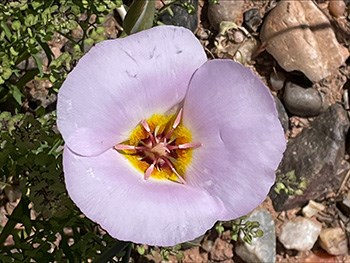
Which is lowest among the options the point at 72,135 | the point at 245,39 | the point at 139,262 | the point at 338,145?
the point at 139,262

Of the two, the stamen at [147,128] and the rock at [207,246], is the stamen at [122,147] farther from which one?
the rock at [207,246]

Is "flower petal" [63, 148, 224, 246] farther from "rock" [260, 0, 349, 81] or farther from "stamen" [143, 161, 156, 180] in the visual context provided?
"rock" [260, 0, 349, 81]

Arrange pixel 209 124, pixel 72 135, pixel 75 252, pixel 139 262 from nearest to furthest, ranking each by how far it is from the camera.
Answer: pixel 72 135, pixel 209 124, pixel 75 252, pixel 139 262

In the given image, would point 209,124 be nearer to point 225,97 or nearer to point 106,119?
point 225,97

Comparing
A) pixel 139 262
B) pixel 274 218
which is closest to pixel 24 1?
pixel 139 262

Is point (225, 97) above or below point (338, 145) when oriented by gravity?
above

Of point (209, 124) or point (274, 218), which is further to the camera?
point (274, 218)
